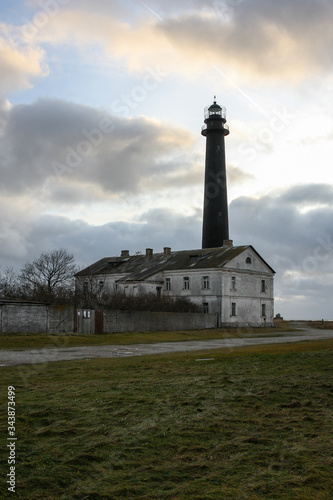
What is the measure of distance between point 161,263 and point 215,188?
383 inches

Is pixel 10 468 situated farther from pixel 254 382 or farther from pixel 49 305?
pixel 49 305

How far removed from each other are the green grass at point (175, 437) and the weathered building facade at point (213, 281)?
126ft

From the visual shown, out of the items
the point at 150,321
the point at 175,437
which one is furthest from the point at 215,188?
the point at 175,437

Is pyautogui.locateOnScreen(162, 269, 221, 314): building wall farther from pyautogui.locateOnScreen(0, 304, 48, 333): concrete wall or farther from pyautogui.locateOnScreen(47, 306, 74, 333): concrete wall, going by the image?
pyautogui.locateOnScreen(0, 304, 48, 333): concrete wall

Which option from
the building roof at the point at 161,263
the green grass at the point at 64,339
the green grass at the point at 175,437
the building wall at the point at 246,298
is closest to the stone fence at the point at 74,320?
the green grass at the point at 64,339

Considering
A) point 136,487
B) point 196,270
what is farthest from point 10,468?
point 196,270

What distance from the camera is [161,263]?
183 ft

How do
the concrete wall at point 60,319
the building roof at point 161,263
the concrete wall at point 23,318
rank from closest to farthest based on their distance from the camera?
the concrete wall at point 23,318 → the concrete wall at point 60,319 → the building roof at point 161,263

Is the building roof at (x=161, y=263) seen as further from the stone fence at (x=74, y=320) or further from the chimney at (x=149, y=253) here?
the stone fence at (x=74, y=320)

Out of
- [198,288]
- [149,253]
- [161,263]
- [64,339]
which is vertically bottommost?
[64,339]

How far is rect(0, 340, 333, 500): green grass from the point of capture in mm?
4918

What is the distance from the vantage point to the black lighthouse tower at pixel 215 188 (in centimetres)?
5375

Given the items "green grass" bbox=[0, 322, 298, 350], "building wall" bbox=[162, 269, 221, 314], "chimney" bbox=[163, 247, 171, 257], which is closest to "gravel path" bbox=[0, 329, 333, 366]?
"green grass" bbox=[0, 322, 298, 350]

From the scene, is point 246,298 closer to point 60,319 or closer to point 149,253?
point 149,253
